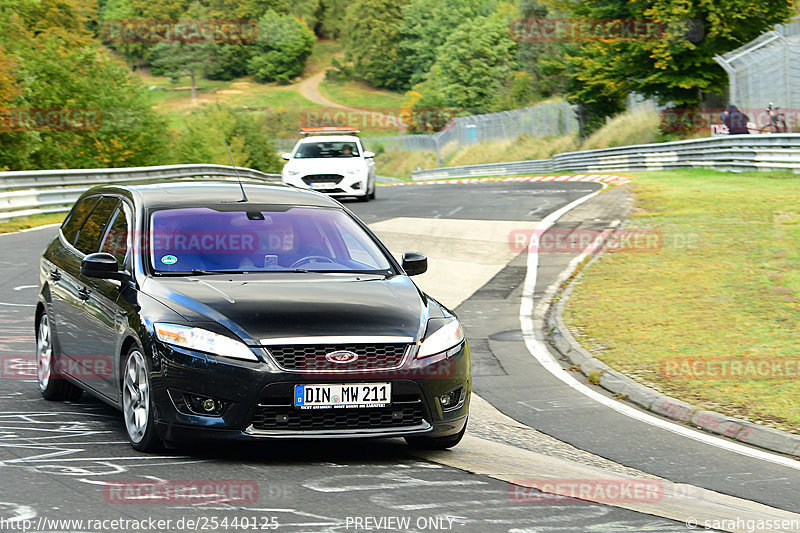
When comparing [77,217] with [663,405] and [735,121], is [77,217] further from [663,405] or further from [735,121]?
[735,121]

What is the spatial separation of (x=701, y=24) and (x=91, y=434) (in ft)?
145

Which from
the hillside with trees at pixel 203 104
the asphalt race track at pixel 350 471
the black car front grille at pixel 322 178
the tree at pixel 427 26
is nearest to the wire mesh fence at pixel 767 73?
the hillside with trees at pixel 203 104

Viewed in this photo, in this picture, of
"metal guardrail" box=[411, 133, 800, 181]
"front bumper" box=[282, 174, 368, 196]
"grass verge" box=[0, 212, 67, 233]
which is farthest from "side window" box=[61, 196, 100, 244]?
"metal guardrail" box=[411, 133, 800, 181]

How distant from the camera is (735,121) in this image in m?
36.0

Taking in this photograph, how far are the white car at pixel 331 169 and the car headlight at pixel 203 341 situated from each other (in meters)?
21.8

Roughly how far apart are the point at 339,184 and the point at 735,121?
47.2 feet

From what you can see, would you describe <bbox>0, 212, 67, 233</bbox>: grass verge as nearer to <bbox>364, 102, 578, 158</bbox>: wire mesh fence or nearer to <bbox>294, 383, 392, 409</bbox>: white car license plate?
<bbox>294, 383, 392, 409</bbox>: white car license plate

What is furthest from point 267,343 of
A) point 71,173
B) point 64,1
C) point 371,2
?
point 371,2

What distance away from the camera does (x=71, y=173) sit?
2650cm

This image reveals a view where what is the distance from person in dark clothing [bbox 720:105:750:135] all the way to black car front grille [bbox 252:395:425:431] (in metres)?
31.7

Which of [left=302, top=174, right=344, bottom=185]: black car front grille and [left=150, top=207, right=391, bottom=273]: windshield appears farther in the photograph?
[left=302, top=174, right=344, bottom=185]: black car front grille

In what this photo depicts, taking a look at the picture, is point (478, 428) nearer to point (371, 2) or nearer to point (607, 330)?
point (607, 330)

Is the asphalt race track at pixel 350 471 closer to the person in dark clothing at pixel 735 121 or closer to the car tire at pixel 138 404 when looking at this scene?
the car tire at pixel 138 404

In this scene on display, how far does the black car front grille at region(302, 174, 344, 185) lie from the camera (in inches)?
1121
